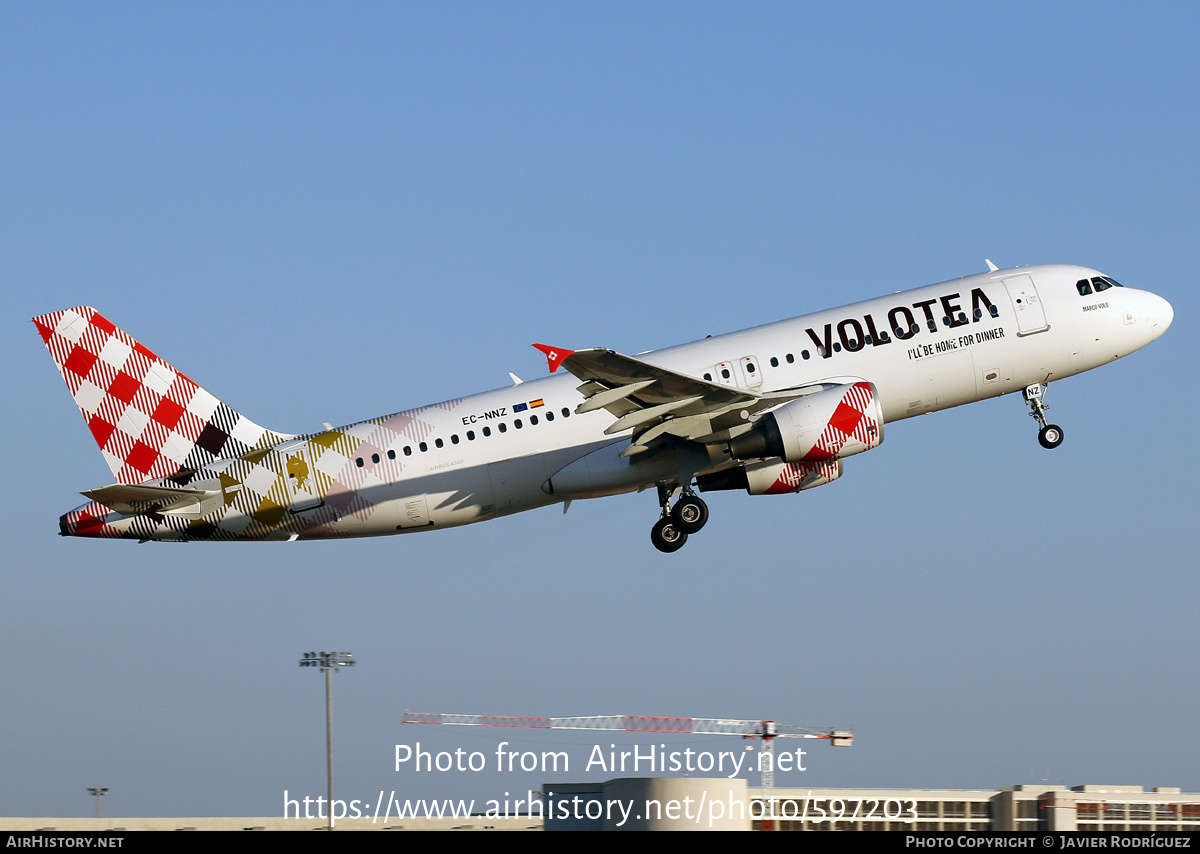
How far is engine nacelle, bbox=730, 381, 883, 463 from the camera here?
38.4 meters

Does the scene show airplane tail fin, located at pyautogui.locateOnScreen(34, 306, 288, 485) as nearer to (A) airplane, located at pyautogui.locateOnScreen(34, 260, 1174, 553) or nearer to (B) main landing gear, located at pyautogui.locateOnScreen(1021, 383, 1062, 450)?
(A) airplane, located at pyautogui.locateOnScreen(34, 260, 1174, 553)

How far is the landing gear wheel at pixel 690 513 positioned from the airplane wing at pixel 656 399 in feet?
7.83

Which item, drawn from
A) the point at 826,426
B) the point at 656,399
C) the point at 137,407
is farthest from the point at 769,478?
the point at 137,407

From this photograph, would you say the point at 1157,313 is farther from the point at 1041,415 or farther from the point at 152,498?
the point at 152,498

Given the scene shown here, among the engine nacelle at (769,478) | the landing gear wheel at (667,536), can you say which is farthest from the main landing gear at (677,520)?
the engine nacelle at (769,478)

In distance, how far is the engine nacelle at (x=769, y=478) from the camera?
4291cm

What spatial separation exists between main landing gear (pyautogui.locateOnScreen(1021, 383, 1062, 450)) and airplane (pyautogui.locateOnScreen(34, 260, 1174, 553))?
21 centimetres

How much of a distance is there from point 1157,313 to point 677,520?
17.0m

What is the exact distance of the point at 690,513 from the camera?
41781mm

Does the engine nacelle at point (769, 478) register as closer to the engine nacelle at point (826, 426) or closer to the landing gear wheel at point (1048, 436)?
the engine nacelle at point (826, 426)

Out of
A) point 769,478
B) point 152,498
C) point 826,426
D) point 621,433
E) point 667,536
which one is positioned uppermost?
point 621,433

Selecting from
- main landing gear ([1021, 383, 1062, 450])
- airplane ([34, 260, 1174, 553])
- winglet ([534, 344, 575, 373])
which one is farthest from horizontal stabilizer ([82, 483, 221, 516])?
main landing gear ([1021, 383, 1062, 450])

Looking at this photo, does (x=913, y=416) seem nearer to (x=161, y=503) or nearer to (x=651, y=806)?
(x=651, y=806)
